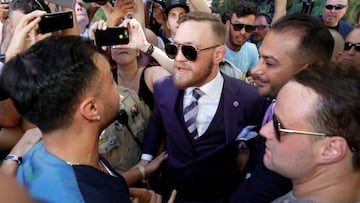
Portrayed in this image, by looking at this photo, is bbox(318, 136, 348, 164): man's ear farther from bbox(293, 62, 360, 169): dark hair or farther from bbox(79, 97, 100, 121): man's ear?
bbox(79, 97, 100, 121): man's ear

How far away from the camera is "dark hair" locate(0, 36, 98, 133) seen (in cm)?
126

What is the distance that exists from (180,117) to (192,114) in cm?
7

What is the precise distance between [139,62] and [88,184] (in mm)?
1930

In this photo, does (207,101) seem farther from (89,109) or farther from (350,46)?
(350,46)

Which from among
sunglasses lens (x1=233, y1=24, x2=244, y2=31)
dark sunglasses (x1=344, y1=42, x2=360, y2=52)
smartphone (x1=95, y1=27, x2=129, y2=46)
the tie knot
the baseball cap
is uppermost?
smartphone (x1=95, y1=27, x2=129, y2=46)

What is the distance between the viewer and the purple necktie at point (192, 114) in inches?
82.9

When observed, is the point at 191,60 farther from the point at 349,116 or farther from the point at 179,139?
the point at 349,116

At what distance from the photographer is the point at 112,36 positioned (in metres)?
2.38

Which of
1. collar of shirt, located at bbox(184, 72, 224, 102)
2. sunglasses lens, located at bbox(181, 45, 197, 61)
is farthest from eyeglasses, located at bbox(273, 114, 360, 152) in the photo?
sunglasses lens, located at bbox(181, 45, 197, 61)

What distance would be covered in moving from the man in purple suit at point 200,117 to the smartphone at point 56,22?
24.8 inches

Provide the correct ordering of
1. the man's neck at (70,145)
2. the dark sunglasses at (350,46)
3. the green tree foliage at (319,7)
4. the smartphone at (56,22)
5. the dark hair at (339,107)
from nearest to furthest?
the dark hair at (339,107)
the man's neck at (70,145)
the smartphone at (56,22)
the dark sunglasses at (350,46)
the green tree foliage at (319,7)

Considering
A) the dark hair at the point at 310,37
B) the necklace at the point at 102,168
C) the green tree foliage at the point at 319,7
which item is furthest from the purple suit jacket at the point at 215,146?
the green tree foliage at the point at 319,7

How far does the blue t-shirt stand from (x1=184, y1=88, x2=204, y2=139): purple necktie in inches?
31.0

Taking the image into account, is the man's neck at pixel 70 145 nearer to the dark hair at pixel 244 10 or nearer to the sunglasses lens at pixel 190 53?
the sunglasses lens at pixel 190 53
